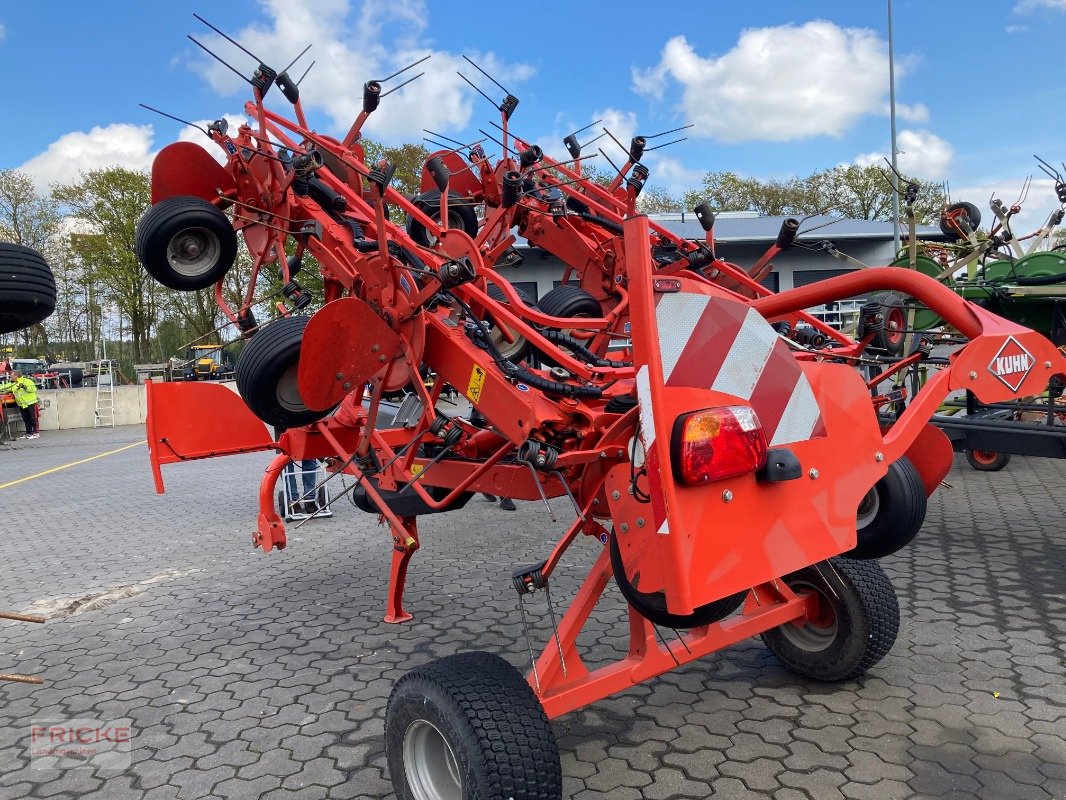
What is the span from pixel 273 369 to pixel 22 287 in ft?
3.29

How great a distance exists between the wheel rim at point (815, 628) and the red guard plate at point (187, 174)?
360 centimetres

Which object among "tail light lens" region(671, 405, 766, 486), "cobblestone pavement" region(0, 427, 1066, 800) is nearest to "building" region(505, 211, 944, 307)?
"cobblestone pavement" region(0, 427, 1066, 800)

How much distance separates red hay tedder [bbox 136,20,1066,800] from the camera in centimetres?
216

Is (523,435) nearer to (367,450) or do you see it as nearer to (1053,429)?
(367,450)

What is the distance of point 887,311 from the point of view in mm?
4449

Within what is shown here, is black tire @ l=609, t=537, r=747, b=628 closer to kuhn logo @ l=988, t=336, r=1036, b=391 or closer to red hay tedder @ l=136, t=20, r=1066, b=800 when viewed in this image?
red hay tedder @ l=136, t=20, r=1066, b=800

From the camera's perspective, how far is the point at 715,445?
209 centimetres

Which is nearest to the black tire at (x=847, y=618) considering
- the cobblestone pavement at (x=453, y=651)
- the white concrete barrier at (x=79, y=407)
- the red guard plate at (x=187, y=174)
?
the cobblestone pavement at (x=453, y=651)

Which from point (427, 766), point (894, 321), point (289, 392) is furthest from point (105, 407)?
point (427, 766)

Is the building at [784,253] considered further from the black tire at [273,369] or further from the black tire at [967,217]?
the black tire at [273,369]

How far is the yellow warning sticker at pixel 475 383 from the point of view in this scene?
2940 mm

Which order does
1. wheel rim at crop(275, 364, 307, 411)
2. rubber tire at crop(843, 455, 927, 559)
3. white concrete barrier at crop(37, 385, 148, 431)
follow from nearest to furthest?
rubber tire at crop(843, 455, 927, 559), wheel rim at crop(275, 364, 307, 411), white concrete barrier at crop(37, 385, 148, 431)

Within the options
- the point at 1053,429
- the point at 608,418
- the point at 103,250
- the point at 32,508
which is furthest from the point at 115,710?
the point at 103,250

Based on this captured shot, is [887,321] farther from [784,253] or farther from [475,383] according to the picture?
[784,253]
